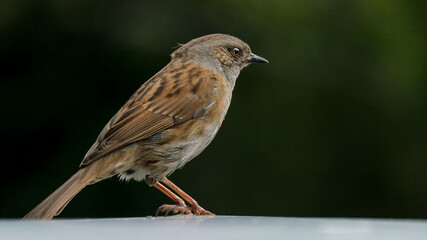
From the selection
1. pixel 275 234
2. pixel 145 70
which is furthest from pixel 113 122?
pixel 275 234

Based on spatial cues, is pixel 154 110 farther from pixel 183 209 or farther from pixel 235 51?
pixel 235 51

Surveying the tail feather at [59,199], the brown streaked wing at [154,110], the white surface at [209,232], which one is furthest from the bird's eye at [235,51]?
the white surface at [209,232]

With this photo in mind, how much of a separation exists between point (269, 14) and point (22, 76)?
6.14 ft

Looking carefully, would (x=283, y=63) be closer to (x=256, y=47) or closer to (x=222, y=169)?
(x=256, y=47)

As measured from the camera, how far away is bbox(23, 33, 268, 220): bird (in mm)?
3730

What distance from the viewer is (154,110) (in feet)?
13.3

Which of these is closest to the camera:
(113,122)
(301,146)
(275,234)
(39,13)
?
(275,234)

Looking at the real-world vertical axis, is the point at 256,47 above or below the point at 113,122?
above

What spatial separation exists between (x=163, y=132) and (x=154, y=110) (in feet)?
0.45

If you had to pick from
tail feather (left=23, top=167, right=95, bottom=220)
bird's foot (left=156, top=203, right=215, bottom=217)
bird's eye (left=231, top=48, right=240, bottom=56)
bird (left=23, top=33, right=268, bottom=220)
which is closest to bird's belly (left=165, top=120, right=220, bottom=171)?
bird (left=23, top=33, right=268, bottom=220)

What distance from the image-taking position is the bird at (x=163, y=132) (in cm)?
373

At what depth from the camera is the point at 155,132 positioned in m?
3.98

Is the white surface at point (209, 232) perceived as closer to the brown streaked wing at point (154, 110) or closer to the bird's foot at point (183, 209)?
the bird's foot at point (183, 209)

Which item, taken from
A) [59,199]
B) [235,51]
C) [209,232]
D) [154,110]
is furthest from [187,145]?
[209,232]
